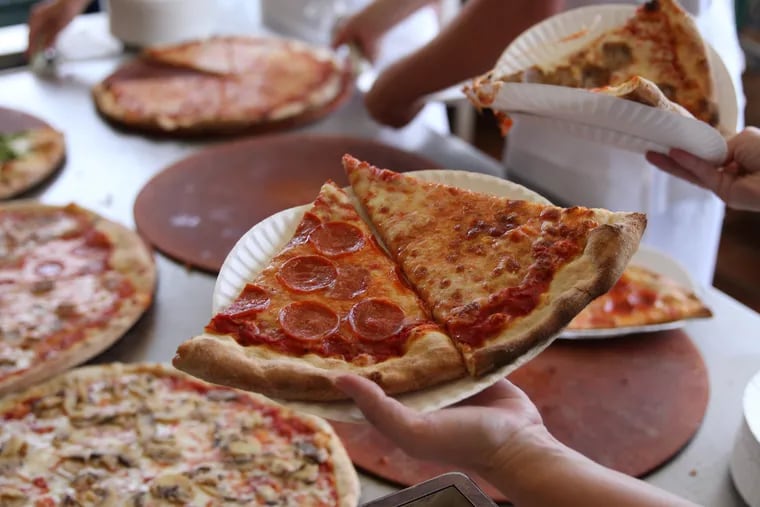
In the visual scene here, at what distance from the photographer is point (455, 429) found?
37.0 inches

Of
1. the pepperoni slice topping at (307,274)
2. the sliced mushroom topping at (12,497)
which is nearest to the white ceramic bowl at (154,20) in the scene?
the sliced mushroom topping at (12,497)

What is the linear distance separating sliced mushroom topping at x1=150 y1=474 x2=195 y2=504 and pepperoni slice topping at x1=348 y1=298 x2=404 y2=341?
0.52 metres

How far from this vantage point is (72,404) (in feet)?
5.15

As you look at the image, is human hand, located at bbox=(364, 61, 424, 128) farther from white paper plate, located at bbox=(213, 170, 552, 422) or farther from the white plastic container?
the white plastic container

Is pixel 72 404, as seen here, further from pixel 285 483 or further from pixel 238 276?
pixel 238 276

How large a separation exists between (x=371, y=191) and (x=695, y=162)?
58 cm

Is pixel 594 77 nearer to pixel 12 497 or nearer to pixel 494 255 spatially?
pixel 494 255

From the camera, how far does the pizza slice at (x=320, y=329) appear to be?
1.01 meters

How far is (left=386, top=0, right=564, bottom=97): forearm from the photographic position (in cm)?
196

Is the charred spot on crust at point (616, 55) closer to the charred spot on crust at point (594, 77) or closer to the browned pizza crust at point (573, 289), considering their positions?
the charred spot on crust at point (594, 77)

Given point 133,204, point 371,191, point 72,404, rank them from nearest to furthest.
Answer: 1. point 371,191
2. point 72,404
3. point 133,204

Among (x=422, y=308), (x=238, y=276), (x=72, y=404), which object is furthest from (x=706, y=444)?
(x=72, y=404)

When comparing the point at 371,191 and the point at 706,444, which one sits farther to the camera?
the point at 706,444

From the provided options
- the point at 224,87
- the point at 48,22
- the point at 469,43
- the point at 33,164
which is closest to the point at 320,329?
the point at 469,43
